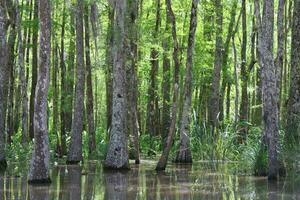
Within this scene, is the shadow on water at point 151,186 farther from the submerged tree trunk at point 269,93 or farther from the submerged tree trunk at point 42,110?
the submerged tree trunk at point 269,93

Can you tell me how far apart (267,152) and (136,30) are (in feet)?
28.5

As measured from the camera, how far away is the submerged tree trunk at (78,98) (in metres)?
22.6

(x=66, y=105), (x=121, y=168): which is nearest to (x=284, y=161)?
(x=121, y=168)

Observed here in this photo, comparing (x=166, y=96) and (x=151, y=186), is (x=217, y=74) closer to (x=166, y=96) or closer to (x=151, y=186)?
(x=166, y=96)

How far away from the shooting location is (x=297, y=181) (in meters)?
14.6

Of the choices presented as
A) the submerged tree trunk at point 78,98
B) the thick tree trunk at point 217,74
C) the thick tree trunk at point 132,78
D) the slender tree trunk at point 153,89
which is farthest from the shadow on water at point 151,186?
the slender tree trunk at point 153,89

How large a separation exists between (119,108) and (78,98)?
398 cm

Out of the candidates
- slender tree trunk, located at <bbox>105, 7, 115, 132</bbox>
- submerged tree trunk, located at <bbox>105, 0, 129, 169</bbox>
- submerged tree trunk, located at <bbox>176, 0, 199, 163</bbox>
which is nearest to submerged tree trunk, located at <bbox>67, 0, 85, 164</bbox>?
slender tree trunk, located at <bbox>105, 7, 115, 132</bbox>

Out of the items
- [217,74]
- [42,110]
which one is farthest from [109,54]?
→ [42,110]

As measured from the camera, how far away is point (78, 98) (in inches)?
899

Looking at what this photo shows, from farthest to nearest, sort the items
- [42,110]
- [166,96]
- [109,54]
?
[166,96]
[109,54]
[42,110]

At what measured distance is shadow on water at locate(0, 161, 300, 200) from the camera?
488 inches

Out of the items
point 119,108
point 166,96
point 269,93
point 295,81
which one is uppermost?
point 166,96

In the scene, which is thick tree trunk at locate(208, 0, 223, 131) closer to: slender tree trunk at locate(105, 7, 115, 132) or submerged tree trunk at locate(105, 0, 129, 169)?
slender tree trunk at locate(105, 7, 115, 132)
